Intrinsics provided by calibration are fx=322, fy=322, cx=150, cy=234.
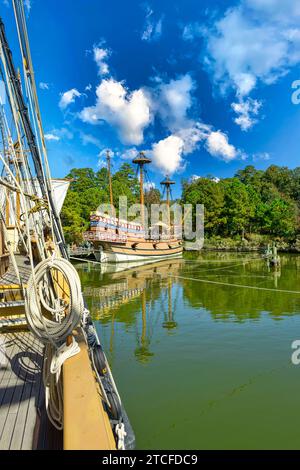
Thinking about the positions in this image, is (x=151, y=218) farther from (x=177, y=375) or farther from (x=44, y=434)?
(x=44, y=434)

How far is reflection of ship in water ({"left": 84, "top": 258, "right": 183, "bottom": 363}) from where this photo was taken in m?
9.87

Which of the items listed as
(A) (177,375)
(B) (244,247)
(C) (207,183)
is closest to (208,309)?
→ (A) (177,375)

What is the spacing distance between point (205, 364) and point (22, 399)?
15.2 feet

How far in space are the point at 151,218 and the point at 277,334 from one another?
41.8m

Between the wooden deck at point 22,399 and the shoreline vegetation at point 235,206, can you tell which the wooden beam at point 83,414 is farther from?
the shoreline vegetation at point 235,206

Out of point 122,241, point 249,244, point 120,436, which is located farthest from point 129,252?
point 120,436

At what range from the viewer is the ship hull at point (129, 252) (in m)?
28.8

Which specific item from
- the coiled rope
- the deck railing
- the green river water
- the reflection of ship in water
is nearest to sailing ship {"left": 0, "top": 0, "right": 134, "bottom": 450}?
the coiled rope

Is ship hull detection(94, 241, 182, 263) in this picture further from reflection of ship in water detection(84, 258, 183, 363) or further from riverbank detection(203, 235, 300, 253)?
riverbank detection(203, 235, 300, 253)

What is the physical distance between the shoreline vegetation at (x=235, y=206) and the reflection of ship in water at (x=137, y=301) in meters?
19.7

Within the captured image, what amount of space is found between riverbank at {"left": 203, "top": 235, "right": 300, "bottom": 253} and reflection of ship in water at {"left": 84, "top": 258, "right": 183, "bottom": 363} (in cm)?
2016

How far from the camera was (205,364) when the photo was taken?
738 cm

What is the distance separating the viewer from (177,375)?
6.86 m

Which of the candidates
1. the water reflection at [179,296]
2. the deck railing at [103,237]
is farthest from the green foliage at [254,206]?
the deck railing at [103,237]
